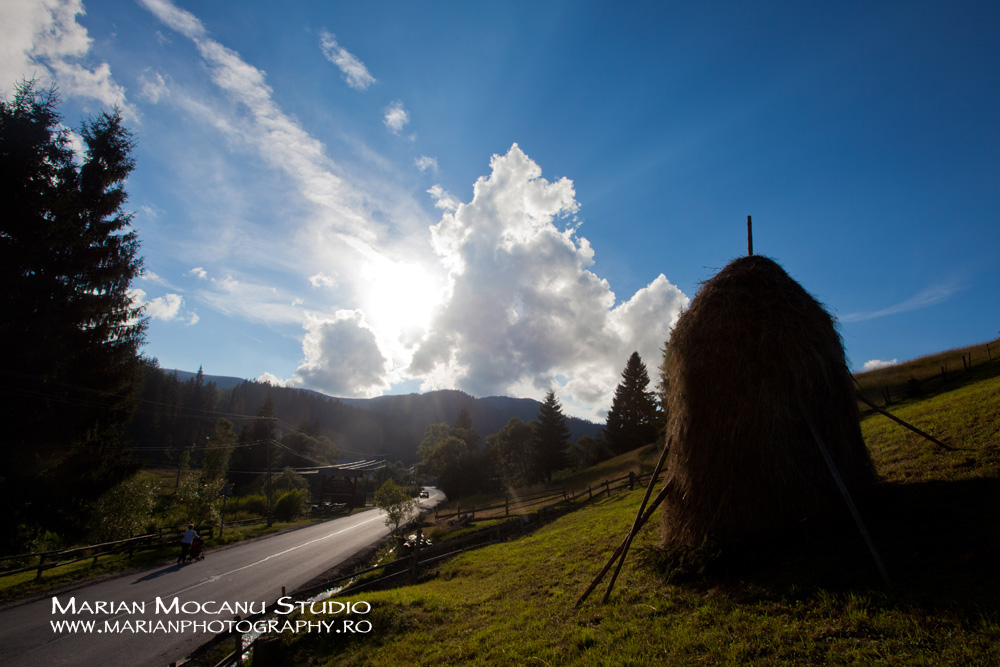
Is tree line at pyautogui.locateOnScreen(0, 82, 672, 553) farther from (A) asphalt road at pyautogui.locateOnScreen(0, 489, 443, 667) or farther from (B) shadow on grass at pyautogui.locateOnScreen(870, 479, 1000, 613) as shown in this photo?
(B) shadow on grass at pyautogui.locateOnScreen(870, 479, 1000, 613)

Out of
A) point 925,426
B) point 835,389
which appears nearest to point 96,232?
point 835,389

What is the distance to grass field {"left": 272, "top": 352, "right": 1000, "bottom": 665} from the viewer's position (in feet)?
15.0

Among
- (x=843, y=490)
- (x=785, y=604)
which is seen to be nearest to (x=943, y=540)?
(x=843, y=490)

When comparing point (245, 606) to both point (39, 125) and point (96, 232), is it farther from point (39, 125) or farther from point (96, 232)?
point (39, 125)

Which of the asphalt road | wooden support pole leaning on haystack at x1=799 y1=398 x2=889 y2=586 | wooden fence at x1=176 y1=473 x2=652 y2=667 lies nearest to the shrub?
wooden fence at x1=176 y1=473 x2=652 y2=667

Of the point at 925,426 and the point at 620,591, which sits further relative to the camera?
the point at 925,426

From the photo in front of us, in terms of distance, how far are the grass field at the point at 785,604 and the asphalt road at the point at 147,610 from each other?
3782 mm

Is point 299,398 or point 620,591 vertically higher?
point 299,398

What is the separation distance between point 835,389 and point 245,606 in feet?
54.5

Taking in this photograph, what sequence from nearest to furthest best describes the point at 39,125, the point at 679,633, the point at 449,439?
the point at 679,633 < the point at 39,125 < the point at 449,439

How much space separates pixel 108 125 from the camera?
22875 millimetres

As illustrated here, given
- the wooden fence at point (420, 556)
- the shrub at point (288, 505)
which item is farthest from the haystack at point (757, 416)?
the shrub at point (288, 505)

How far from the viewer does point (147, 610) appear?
39.4ft

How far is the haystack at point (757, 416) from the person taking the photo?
23.7 ft
